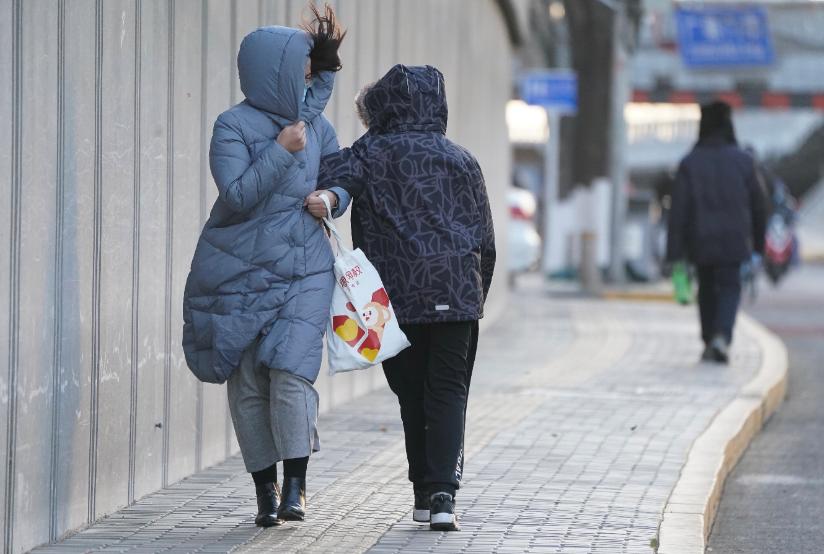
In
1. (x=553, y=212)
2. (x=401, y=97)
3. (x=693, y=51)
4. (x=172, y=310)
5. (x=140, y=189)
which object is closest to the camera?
(x=401, y=97)

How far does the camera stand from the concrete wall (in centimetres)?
505

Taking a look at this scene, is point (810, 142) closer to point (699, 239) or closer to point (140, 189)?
point (699, 239)

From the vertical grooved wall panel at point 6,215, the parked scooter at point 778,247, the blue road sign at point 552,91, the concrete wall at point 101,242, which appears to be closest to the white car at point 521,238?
the blue road sign at point 552,91

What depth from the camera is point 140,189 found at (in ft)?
20.1

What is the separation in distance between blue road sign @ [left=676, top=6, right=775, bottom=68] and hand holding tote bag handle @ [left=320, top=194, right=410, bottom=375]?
31.7 meters

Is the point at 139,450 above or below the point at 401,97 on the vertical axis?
below

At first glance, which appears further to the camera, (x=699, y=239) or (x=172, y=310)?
(x=699, y=239)

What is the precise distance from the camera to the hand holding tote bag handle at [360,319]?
5.55 m

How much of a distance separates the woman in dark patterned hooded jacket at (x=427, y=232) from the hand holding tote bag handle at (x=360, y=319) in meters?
0.12

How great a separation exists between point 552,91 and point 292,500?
57.8 feet

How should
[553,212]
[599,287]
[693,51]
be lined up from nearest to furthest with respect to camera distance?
[599,287] → [553,212] → [693,51]

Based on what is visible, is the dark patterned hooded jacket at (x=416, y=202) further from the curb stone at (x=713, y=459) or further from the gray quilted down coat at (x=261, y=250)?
the curb stone at (x=713, y=459)

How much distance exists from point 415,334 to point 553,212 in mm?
20707

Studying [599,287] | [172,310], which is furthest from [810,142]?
[172,310]
